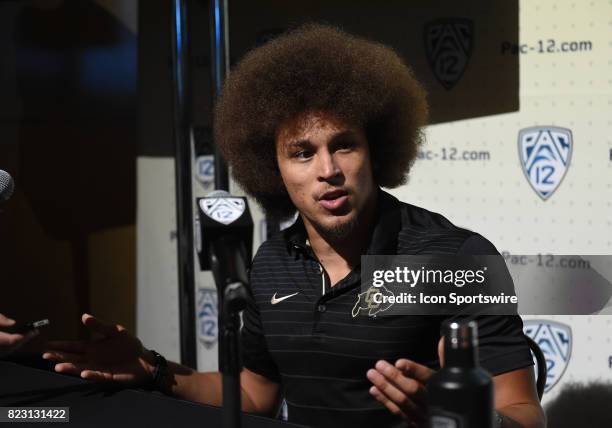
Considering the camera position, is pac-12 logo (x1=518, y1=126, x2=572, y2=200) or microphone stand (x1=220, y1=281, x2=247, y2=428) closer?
microphone stand (x1=220, y1=281, x2=247, y2=428)

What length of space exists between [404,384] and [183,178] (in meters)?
1.56

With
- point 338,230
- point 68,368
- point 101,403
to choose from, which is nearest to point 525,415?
point 338,230

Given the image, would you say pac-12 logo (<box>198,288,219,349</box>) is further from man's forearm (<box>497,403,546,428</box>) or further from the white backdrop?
man's forearm (<box>497,403,546,428</box>)

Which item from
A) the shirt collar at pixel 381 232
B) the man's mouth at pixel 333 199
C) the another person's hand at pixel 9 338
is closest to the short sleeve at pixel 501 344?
the shirt collar at pixel 381 232

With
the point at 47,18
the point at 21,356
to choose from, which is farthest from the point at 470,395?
the point at 47,18

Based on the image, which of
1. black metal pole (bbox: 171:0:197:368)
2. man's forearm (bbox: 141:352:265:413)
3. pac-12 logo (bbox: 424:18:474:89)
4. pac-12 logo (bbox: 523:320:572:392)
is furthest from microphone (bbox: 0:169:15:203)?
pac-12 logo (bbox: 523:320:572:392)

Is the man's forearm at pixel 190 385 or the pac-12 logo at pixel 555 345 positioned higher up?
the man's forearm at pixel 190 385

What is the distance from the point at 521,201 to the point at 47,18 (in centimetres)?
199

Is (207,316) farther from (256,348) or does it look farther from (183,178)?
(256,348)

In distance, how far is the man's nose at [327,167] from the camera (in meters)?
1.46

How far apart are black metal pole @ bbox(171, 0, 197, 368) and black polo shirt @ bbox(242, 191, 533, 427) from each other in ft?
2.55

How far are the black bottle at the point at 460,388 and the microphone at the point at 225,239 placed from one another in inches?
10.4

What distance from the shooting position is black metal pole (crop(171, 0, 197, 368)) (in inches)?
89.5

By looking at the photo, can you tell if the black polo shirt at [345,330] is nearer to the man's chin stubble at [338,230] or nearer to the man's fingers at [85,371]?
the man's chin stubble at [338,230]
